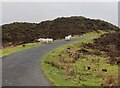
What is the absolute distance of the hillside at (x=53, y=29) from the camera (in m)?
74.4

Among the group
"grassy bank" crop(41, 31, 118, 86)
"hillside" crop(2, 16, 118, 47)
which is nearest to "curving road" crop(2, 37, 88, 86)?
"grassy bank" crop(41, 31, 118, 86)

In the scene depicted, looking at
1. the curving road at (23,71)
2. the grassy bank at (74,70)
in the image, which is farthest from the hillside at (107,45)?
the curving road at (23,71)

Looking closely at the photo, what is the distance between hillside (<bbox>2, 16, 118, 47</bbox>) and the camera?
74.4m

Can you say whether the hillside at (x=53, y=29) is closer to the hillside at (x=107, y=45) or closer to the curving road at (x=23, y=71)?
the hillside at (x=107, y=45)

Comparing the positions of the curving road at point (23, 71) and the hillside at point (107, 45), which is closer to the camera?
the curving road at point (23, 71)

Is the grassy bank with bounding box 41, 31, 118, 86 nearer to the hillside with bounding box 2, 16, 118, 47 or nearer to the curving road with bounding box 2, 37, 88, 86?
the curving road with bounding box 2, 37, 88, 86

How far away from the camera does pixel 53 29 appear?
81500 millimetres

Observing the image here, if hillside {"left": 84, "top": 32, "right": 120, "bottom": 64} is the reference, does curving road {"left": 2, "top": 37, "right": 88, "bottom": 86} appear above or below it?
above

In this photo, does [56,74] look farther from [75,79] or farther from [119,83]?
[119,83]

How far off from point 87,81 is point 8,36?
52810 mm

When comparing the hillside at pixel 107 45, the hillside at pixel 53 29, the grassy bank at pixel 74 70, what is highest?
the grassy bank at pixel 74 70

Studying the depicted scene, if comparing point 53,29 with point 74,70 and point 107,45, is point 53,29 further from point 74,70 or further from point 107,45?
point 74,70

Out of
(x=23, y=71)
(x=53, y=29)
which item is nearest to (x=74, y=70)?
(x=23, y=71)

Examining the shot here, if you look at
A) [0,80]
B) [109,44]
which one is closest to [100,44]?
[109,44]
